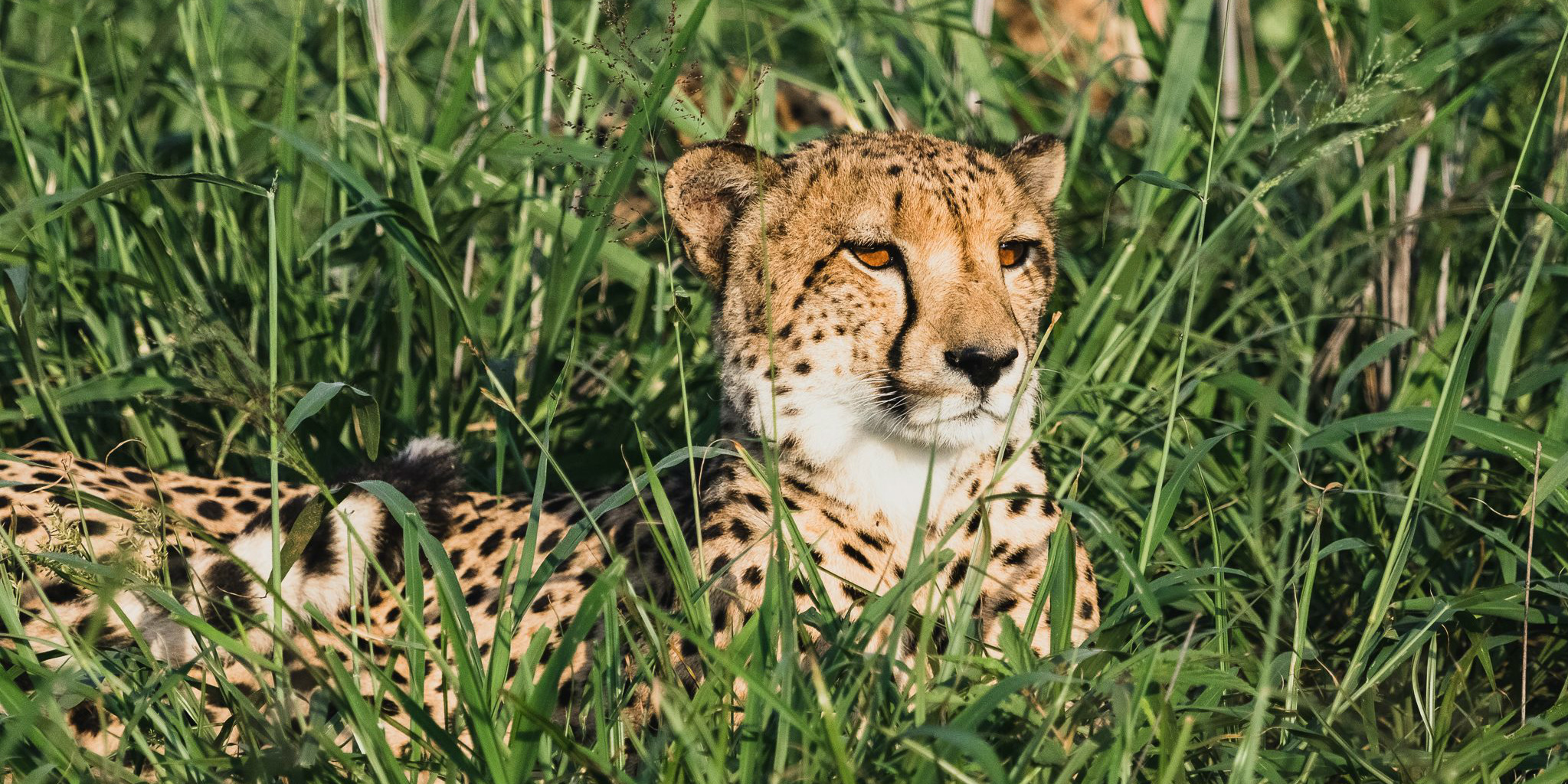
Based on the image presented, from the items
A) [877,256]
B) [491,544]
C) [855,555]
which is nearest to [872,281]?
[877,256]

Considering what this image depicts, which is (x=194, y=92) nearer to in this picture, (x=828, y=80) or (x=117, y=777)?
(x=828, y=80)

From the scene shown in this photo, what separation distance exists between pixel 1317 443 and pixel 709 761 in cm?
128

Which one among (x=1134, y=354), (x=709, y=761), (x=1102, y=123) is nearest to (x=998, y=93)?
(x=1102, y=123)

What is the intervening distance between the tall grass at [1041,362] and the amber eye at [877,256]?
0.28 metres

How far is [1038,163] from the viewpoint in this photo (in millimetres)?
2543

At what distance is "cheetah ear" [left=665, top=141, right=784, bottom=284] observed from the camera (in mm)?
2336

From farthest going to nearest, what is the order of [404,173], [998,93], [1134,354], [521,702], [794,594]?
[998,93]
[404,173]
[1134,354]
[794,594]
[521,702]

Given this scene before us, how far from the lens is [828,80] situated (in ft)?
14.8

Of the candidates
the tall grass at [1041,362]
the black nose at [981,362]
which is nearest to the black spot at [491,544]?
the tall grass at [1041,362]

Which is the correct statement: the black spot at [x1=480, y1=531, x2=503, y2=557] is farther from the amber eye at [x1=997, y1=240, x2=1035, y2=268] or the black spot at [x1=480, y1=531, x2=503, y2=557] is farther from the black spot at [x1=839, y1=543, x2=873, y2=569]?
the amber eye at [x1=997, y1=240, x2=1035, y2=268]

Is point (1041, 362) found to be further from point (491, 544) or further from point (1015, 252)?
point (491, 544)

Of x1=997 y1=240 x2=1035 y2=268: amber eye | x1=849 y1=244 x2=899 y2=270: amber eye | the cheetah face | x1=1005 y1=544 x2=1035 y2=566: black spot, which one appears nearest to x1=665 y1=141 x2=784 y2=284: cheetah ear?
the cheetah face

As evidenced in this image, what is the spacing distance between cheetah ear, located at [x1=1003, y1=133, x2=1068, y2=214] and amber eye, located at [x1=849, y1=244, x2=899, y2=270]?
0.38m

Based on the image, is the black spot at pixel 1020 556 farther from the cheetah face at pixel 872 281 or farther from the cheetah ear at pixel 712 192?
the cheetah ear at pixel 712 192
